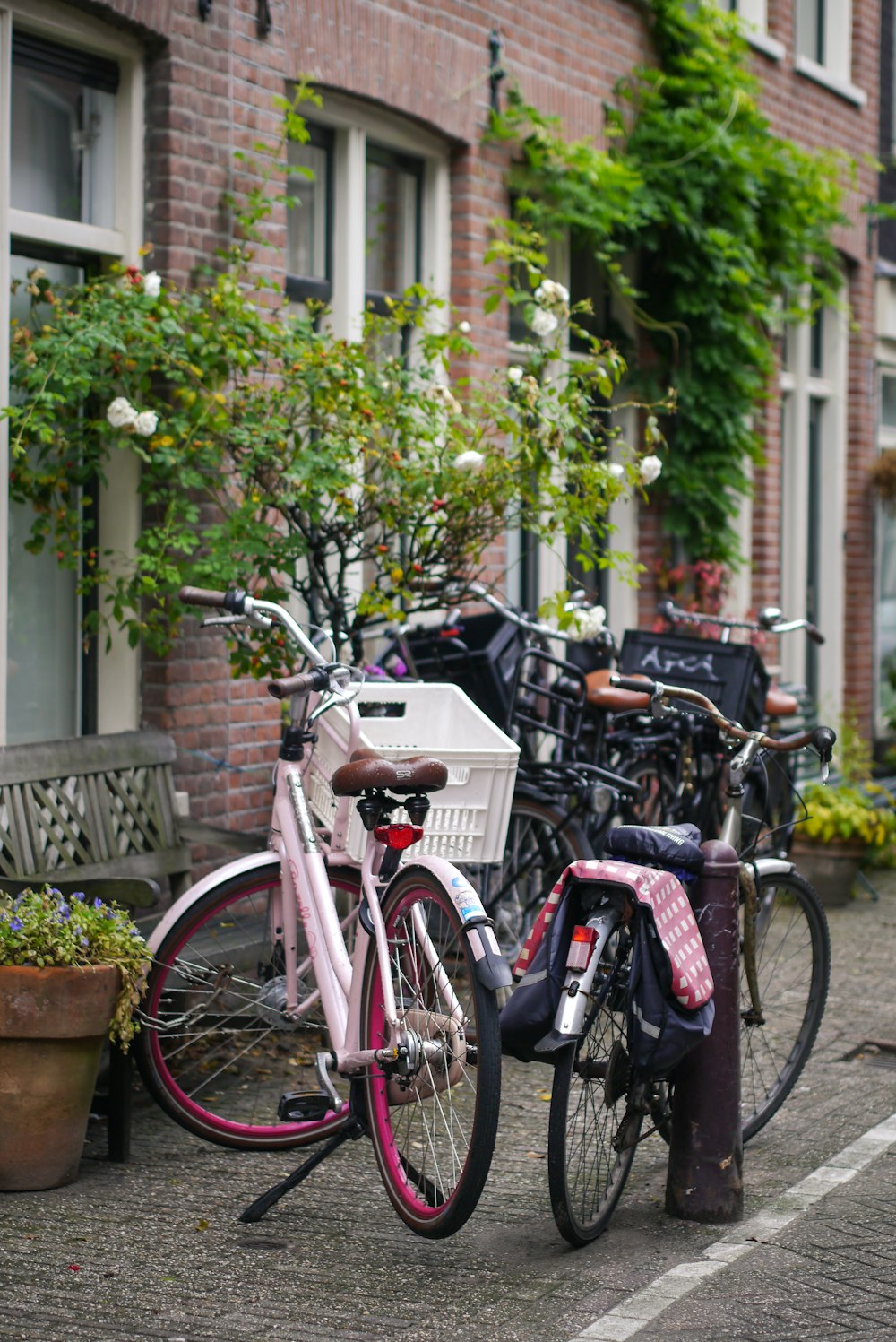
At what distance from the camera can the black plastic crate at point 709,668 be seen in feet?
24.3

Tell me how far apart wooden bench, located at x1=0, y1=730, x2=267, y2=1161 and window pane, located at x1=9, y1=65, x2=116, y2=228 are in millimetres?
1940

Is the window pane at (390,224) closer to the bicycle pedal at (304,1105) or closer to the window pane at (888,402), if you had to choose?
the bicycle pedal at (304,1105)

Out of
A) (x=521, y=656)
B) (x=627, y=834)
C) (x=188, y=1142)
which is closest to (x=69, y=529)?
(x=521, y=656)

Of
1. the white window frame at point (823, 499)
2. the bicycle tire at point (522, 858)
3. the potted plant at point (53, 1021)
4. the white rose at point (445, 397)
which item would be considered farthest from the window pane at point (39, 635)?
the white window frame at point (823, 499)

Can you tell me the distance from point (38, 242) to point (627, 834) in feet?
10.5

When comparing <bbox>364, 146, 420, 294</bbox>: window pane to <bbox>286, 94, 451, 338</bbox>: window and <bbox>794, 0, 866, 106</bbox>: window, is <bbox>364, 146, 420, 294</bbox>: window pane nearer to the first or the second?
<bbox>286, 94, 451, 338</bbox>: window

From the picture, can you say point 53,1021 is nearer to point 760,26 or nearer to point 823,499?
point 760,26

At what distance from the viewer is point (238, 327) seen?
5988mm

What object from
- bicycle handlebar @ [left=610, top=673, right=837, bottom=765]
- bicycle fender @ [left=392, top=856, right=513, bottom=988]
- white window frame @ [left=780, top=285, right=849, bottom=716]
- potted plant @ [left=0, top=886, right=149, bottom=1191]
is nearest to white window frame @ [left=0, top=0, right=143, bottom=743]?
potted plant @ [left=0, top=886, right=149, bottom=1191]

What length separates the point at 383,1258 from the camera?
13.4 feet

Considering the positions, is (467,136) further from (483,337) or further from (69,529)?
(69,529)

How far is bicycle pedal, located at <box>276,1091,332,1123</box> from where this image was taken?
14.4 ft

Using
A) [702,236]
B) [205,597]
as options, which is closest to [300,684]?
[205,597]

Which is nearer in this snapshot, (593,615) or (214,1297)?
(214,1297)
